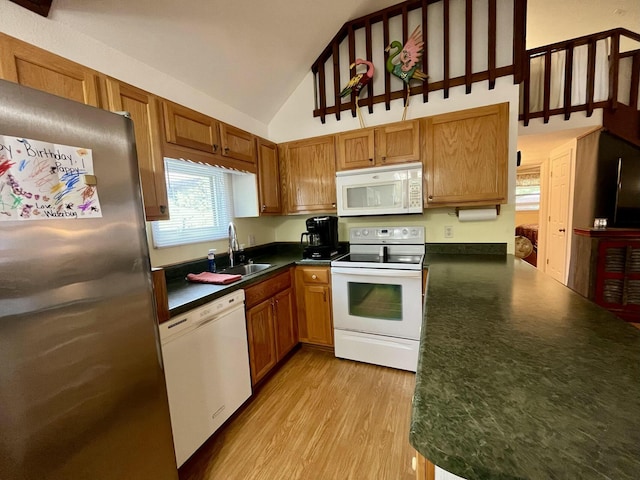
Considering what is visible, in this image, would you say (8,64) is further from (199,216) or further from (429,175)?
(429,175)

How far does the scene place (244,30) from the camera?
77.1 inches

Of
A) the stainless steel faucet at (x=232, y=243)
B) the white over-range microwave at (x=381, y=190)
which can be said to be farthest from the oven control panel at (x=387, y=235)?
the stainless steel faucet at (x=232, y=243)

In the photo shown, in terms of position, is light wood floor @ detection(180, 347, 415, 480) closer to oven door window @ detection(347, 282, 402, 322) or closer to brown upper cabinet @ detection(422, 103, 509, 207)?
oven door window @ detection(347, 282, 402, 322)

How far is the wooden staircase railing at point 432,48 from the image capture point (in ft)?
6.98

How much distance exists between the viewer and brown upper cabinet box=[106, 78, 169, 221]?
1426 mm

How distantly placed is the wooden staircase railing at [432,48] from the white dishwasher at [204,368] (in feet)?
7.29

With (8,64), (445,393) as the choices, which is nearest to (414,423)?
(445,393)

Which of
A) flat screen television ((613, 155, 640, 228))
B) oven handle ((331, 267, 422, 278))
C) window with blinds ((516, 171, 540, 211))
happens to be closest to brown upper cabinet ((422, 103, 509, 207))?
oven handle ((331, 267, 422, 278))

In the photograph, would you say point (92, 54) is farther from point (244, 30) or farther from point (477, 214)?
point (477, 214)

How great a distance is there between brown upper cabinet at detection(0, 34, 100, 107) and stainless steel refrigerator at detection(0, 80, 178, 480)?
0.49 metres

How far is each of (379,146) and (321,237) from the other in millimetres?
978

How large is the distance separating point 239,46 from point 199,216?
138 centimetres

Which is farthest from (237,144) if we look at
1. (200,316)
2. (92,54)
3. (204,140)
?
(200,316)

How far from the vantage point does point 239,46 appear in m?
2.03
